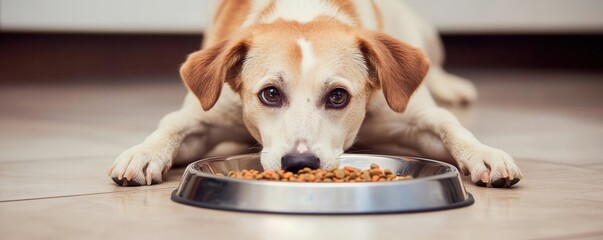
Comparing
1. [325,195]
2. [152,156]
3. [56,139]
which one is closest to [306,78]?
[152,156]

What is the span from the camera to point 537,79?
6207 millimetres

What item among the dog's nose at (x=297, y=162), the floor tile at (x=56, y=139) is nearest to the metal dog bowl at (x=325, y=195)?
the dog's nose at (x=297, y=162)

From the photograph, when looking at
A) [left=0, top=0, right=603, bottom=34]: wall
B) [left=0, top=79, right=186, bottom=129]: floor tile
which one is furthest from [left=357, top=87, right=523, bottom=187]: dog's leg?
[left=0, top=0, right=603, bottom=34]: wall

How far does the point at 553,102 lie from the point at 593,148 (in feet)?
5.56

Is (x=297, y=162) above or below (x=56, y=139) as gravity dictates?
Result: above

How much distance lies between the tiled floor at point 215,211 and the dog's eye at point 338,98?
37 cm

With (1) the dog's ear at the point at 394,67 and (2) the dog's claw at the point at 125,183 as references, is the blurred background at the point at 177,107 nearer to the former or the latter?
(2) the dog's claw at the point at 125,183

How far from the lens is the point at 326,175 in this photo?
6.55ft

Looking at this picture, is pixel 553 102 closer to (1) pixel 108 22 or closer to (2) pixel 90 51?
(1) pixel 108 22

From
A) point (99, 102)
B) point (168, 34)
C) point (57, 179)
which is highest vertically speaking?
point (168, 34)

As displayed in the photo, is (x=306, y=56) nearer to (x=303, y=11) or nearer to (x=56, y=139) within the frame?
(x=303, y=11)

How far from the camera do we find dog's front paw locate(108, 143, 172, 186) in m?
2.22

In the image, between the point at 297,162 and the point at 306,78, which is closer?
the point at 297,162

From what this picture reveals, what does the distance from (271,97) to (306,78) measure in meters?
0.10
